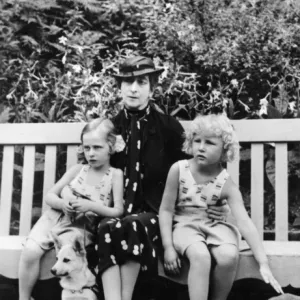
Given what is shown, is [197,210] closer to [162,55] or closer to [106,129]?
[106,129]

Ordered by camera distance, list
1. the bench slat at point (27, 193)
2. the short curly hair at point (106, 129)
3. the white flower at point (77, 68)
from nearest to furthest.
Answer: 1. the short curly hair at point (106, 129)
2. the bench slat at point (27, 193)
3. the white flower at point (77, 68)

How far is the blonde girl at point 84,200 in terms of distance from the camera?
8.20 feet

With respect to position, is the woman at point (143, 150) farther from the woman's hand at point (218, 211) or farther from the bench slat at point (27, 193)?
the bench slat at point (27, 193)

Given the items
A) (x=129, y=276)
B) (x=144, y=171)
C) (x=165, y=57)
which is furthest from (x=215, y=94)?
(x=129, y=276)

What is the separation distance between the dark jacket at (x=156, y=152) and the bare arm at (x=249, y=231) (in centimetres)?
39

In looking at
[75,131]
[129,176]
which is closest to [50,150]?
[75,131]

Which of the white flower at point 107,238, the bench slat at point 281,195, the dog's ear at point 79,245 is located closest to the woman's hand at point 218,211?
the bench slat at point 281,195

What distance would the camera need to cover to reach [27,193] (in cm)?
309

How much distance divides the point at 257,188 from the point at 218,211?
46 cm

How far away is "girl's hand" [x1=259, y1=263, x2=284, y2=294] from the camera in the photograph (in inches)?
91.4

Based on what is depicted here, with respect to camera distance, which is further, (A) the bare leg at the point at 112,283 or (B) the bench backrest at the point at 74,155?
(B) the bench backrest at the point at 74,155

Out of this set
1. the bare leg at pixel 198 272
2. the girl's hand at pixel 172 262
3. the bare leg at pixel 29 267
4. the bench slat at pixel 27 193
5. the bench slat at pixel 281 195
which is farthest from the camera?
the bench slat at pixel 27 193

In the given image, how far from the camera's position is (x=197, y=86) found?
12.6 feet

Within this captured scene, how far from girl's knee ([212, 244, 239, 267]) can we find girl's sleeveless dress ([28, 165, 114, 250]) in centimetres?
60
